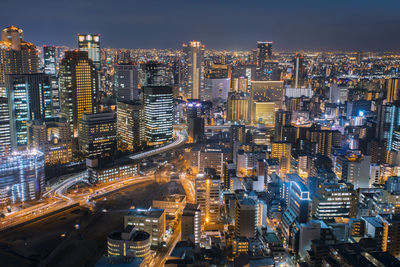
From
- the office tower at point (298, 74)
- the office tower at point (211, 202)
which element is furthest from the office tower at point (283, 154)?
the office tower at point (298, 74)

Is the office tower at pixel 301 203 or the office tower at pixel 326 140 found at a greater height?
the office tower at pixel 326 140

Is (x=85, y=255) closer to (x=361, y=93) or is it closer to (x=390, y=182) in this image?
(x=390, y=182)

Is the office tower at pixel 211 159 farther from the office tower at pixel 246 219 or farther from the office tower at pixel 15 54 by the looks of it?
the office tower at pixel 15 54

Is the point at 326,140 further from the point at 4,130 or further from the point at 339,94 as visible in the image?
the point at 4,130

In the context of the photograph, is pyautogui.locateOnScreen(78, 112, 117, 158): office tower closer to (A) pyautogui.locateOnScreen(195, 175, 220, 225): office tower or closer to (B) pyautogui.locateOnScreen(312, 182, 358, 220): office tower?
(A) pyautogui.locateOnScreen(195, 175, 220, 225): office tower

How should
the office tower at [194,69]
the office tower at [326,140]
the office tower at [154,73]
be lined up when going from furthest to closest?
the office tower at [194,69], the office tower at [154,73], the office tower at [326,140]

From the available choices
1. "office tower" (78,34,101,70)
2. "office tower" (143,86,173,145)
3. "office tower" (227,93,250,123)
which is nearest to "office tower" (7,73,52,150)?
"office tower" (143,86,173,145)
